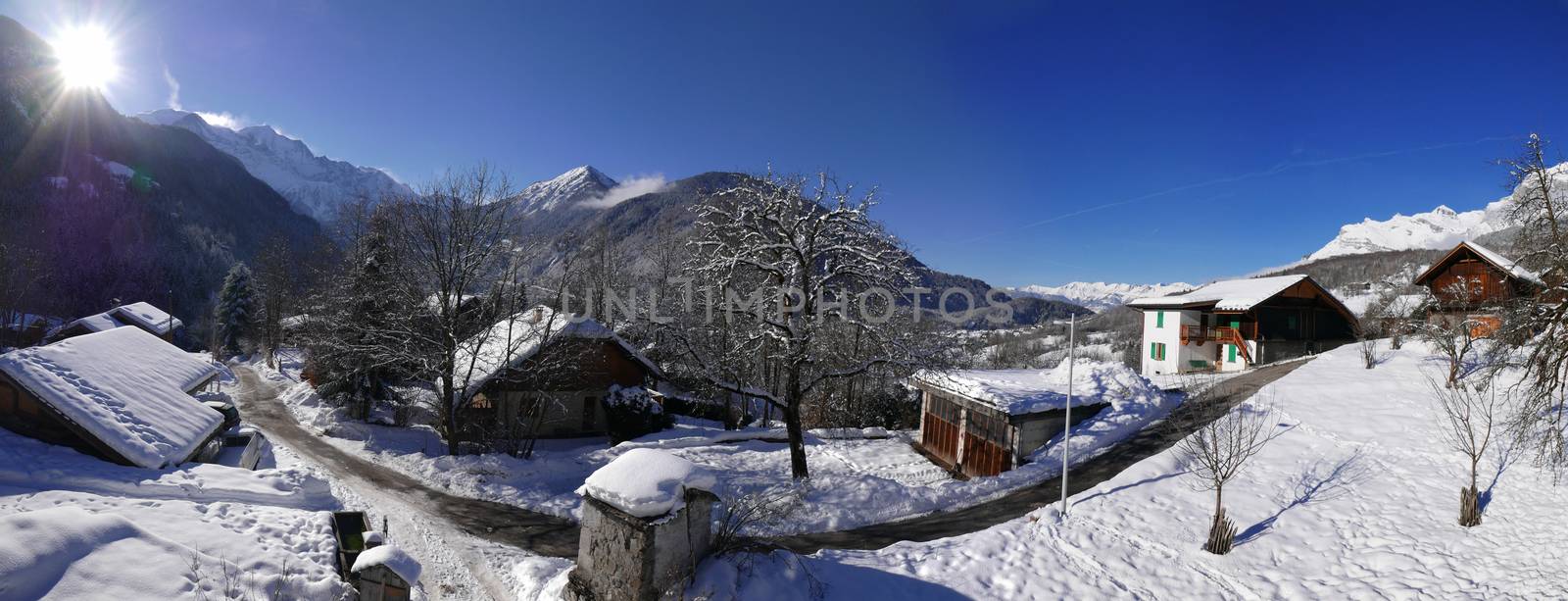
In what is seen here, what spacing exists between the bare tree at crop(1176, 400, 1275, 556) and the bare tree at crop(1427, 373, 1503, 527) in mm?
3128

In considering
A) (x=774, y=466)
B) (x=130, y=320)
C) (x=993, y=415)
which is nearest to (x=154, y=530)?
(x=774, y=466)

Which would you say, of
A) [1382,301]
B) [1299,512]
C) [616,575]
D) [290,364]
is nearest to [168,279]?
[290,364]

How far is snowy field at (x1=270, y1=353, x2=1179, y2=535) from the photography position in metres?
15.2

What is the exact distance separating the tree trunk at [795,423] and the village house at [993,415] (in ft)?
12.8

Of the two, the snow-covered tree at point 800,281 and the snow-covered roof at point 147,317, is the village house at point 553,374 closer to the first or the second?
the snow-covered tree at point 800,281

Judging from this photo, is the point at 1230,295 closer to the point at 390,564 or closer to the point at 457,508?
the point at 457,508

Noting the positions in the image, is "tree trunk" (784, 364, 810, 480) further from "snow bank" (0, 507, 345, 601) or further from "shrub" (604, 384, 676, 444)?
"snow bank" (0, 507, 345, 601)

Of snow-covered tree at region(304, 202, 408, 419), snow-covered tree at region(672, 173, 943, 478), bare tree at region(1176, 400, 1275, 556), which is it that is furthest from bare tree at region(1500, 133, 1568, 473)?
snow-covered tree at region(304, 202, 408, 419)

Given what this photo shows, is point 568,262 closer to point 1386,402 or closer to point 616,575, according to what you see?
point 616,575

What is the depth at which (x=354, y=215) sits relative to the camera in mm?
35250

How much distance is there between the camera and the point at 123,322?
44.4 meters

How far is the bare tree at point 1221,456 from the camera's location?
1069 cm

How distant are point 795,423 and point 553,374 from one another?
11782 mm

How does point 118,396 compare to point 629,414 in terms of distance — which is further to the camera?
point 629,414
